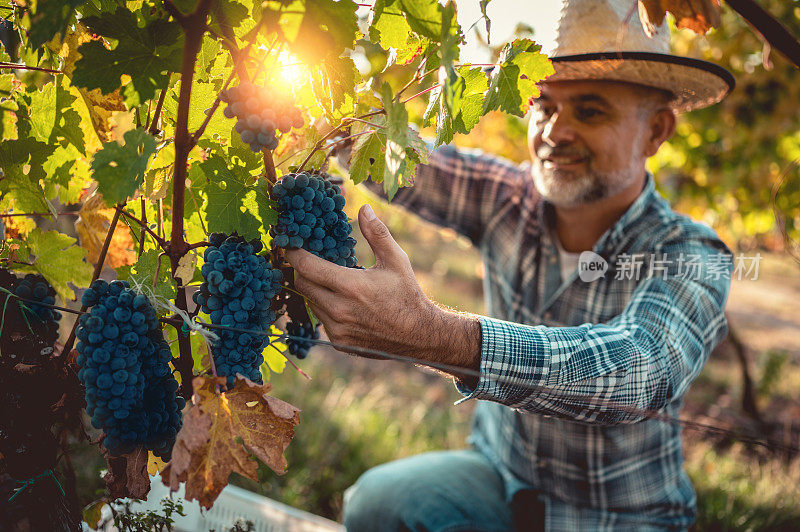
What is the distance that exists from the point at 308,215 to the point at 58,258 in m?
0.55

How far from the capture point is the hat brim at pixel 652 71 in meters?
2.07

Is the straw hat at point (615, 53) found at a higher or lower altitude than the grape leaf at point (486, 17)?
higher

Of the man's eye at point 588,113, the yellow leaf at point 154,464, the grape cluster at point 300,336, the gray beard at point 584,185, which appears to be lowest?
the yellow leaf at point 154,464

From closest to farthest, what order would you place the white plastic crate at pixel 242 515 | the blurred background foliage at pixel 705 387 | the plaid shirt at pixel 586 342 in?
the plaid shirt at pixel 586 342
the white plastic crate at pixel 242 515
the blurred background foliage at pixel 705 387

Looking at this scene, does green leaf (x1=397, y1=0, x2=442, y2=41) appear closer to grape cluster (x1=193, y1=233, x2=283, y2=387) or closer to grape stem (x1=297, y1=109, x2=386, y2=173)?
grape stem (x1=297, y1=109, x2=386, y2=173)

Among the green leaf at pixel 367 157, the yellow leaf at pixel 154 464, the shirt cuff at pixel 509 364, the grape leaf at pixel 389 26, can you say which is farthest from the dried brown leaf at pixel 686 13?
the yellow leaf at pixel 154 464

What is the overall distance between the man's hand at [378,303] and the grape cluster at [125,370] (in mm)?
280

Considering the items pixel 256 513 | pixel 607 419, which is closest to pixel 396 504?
pixel 256 513

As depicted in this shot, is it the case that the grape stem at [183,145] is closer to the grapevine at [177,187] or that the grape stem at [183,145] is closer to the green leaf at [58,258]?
the grapevine at [177,187]

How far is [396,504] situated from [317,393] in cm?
226

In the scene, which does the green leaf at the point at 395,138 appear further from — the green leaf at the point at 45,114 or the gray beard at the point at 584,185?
the gray beard at the point at 584,185

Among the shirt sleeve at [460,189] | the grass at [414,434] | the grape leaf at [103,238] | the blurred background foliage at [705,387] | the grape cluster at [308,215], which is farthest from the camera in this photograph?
the blurred background foliage at [705,387]

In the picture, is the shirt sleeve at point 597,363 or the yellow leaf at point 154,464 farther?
the shirt sleeve at point 597,363

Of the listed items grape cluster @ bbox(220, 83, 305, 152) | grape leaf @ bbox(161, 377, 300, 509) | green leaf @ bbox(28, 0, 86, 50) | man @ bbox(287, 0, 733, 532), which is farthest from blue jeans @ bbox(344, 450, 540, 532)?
green leaf @ bbox(28, 0, 86, 50)
